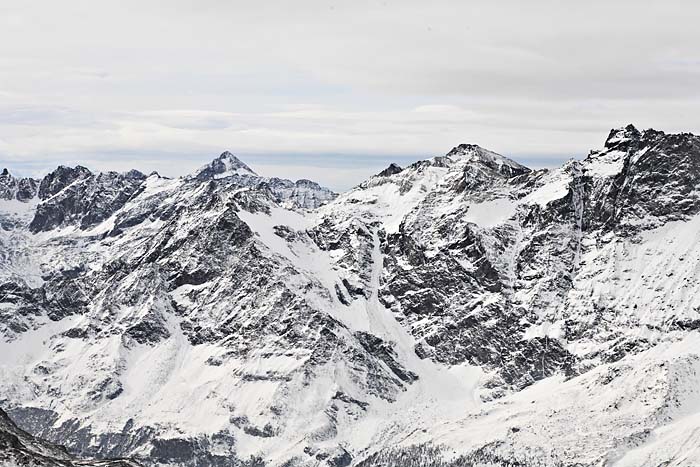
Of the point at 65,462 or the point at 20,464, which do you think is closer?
the point at 20,464

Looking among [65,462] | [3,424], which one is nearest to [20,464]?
[65,462]

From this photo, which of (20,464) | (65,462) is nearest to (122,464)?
(65,462)

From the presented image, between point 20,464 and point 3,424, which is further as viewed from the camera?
point 3,424

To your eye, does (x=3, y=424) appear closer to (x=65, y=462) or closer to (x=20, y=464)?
(x=65, y=462)

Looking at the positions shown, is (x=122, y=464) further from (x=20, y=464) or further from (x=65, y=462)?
(x=20, y=464)

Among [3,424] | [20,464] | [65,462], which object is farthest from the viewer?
[3,424]

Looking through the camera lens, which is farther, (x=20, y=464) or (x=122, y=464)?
(x=122, y=464)

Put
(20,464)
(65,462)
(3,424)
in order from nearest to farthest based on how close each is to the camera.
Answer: (20,464), (65,462), (3,424)
